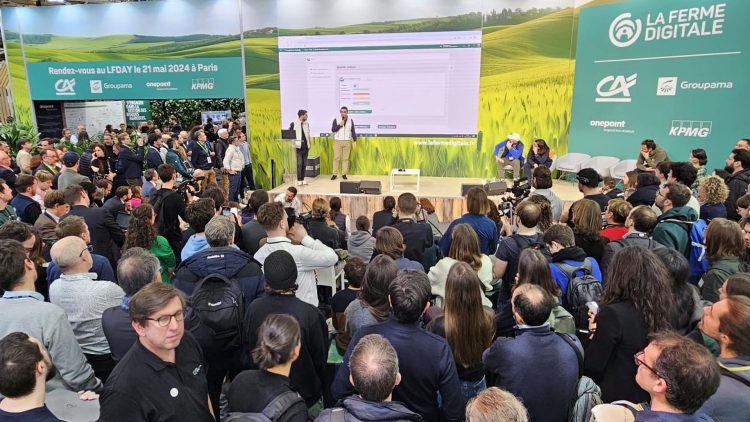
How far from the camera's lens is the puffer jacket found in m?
1.55

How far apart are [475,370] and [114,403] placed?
1527 millimetres

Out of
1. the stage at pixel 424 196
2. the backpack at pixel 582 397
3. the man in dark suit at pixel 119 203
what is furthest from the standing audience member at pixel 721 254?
the stage at pixel 424 196

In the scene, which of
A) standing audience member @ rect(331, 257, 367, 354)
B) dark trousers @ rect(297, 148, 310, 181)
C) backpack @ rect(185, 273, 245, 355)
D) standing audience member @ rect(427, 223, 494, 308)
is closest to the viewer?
backpack @ rect(185, 273, 245, 355)

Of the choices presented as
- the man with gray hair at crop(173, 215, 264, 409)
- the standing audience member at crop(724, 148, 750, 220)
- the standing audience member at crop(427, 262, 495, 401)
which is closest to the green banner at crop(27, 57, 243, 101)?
the man with gray hair at crop(173, 215, 264, 409)

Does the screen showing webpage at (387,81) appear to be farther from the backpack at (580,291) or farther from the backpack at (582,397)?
the backpack at (582,397)

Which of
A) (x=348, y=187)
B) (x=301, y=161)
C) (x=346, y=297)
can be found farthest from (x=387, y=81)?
(x=346, y=297)

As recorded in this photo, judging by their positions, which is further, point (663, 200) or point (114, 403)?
point (663, 200)

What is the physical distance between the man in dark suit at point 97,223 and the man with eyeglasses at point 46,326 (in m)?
1.92

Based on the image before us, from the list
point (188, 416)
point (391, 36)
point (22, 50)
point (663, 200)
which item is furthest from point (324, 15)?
point (188, 416)

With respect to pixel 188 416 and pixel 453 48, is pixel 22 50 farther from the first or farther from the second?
pixel 188 416

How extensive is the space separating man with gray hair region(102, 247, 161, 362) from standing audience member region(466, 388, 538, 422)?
1.54 m

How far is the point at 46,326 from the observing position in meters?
2.13

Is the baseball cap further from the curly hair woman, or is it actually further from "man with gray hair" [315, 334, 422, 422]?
"man with gray hair" [315, 334, 422, 422]

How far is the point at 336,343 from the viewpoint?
286 cm
